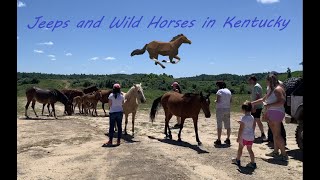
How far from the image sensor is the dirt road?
6.32 m

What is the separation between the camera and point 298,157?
25.9 ft

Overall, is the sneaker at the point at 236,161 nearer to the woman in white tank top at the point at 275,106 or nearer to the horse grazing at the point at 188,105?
the woman in white tank top at the point at 275,106

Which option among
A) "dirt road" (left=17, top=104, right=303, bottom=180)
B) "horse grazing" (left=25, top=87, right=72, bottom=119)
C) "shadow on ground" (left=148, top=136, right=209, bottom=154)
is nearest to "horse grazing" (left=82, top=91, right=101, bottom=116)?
"horse grazing" (left=25, top=87, right=72, bottom=119)

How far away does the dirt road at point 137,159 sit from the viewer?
6316mm

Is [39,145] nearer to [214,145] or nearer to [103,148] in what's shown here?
[103,148]

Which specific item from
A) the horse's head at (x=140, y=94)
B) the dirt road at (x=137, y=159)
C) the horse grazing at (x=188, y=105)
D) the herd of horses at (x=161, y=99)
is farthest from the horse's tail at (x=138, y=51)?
the horse's head at (x=140, y=94)

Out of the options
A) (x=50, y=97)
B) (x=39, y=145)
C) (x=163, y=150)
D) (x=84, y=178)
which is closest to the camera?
(x=84, y=178)

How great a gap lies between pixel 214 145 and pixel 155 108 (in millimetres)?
2834

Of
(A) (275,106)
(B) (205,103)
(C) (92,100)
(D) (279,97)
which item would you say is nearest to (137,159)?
(B) (205,103)

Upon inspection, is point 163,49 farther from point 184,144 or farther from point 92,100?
point 92,100

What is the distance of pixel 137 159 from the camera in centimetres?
729

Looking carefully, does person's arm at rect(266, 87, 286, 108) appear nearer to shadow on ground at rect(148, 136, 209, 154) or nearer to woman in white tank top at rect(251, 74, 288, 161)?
woman in white tank top at rect(251, 74, 288, 161)

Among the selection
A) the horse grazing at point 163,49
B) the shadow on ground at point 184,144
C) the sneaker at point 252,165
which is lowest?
the sneaker at point 252,165

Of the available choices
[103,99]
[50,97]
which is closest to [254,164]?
[103,99]
